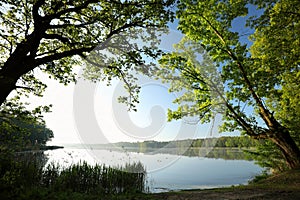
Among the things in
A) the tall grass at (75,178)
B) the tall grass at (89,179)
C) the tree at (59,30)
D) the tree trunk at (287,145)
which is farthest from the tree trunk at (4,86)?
the tree trunk at (287,145)

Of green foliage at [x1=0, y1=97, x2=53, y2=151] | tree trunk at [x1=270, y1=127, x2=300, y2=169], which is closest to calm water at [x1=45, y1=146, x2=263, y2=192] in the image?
green foliage at [x1=0, y1=97, x2=53, y2=151]

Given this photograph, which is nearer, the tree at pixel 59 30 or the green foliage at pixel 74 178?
the tree at pixel 59 30

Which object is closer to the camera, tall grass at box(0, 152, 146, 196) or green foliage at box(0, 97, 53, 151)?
green foliage at box(0, 97, 53, 151)

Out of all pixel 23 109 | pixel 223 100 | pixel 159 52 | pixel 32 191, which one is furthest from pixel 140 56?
pixel 223 100

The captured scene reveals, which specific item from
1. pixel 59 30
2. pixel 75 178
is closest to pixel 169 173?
pixel 75 178

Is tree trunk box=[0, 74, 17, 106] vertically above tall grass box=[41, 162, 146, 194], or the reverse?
tree trunk box=[0, 74, 17, 106]

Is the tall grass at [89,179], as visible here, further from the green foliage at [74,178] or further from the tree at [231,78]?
the tree at [231,78]

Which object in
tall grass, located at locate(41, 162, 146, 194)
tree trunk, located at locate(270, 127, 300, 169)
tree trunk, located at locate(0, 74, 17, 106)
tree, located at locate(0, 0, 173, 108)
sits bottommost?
tall grass, located at locate(41, 162, 146, 194)

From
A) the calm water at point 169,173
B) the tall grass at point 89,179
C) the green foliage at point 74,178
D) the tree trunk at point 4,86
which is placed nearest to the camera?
the tree trunk at point 4,86

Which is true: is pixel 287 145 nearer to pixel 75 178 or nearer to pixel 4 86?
pixel 75 178

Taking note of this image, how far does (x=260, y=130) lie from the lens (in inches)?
473

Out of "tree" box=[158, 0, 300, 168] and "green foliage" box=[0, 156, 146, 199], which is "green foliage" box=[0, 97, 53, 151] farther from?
"tree" box=[158, 0, 300, 168]

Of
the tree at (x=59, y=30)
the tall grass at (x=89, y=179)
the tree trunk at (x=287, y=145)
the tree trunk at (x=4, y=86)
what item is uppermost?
the tree at (x=59, y=30)

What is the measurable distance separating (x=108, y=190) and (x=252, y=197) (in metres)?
6.75
